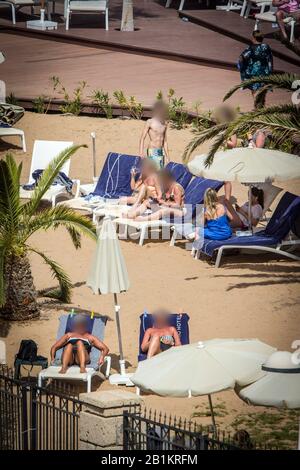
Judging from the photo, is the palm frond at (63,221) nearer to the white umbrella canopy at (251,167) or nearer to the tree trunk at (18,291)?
the tree trunk at (18,291)

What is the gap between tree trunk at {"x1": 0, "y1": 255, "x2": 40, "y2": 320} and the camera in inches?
711

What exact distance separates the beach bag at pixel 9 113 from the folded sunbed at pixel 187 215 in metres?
5.63

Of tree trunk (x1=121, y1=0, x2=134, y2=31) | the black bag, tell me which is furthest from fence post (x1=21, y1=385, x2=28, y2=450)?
tree trunk (x1=121, y1=0, x2=134, y2=31)

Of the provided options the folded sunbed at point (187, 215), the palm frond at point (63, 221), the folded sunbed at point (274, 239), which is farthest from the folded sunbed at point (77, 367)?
the folded sunbed at point (187, 215)

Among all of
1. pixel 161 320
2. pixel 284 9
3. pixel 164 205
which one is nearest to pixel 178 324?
pixel 161 320

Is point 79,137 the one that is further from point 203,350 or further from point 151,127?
point 203,350

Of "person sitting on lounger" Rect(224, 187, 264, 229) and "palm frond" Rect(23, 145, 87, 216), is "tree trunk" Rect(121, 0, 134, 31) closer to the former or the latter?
"person sitting on lounger" Rect(224, 187, 264, 229)

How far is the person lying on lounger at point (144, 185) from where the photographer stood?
21344 mm

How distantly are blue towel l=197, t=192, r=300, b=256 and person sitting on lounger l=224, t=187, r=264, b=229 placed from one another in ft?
2.12

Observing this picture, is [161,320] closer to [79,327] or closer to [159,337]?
[159,337]

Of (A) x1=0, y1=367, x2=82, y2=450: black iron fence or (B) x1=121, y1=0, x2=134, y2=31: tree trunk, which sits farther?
(B) x1=121, y1=0, x2=134, y2=31: tree trunk

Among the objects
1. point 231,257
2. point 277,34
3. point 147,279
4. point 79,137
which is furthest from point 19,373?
point 277,34

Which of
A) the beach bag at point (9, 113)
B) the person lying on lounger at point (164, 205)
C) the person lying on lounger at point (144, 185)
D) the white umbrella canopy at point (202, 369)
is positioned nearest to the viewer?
the white umbrella canopy at point (202, 369)

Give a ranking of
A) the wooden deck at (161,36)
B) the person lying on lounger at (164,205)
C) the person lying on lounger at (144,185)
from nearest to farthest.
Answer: the person lying on lounger at (164,205) < the person lying on lounger at (144,185) < the wooden deck at (161,36)
